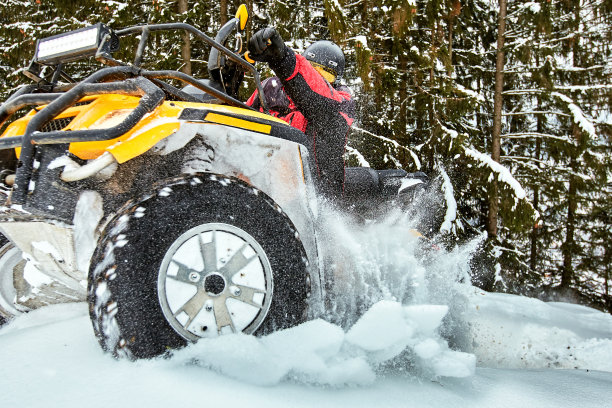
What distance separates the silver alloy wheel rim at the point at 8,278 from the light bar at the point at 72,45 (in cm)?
114

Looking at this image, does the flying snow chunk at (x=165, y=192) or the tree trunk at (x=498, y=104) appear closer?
the flying snow chunk at (x=165, y=192)

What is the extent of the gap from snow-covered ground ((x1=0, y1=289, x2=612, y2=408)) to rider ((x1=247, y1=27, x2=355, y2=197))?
1.35 metres

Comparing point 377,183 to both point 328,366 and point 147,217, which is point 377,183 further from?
point 147,217

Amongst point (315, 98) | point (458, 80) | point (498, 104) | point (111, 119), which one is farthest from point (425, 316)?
point (458, 80)

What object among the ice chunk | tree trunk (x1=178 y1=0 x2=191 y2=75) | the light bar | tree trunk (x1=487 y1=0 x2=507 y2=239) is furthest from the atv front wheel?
tree trunk (x1=487 y1=0 x2=507 y2=239)

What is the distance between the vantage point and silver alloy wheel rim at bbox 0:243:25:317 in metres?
2.49

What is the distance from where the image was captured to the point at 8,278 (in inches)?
99.8

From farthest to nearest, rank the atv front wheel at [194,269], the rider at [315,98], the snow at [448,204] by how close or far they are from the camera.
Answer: the snow at [448,204], the rider at [315,98], the atv front wheel at [194,269]

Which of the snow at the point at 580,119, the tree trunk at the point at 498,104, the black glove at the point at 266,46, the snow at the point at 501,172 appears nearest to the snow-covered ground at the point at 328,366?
A: the black glove at the point at 266,46

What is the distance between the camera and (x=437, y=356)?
5.99ft

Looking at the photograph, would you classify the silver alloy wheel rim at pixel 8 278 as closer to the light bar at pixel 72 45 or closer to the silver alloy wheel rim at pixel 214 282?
the light bar at pixel 72 45

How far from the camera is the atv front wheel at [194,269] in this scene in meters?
1.47

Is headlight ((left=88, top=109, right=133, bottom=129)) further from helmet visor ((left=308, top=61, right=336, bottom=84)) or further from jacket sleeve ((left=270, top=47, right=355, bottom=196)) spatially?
helmet visor ((left=308, top=61, right=336, bottom=84))

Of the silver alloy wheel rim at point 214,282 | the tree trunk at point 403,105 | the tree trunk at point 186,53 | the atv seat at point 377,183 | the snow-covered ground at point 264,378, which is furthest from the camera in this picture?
the tree trunk at point 403,105
